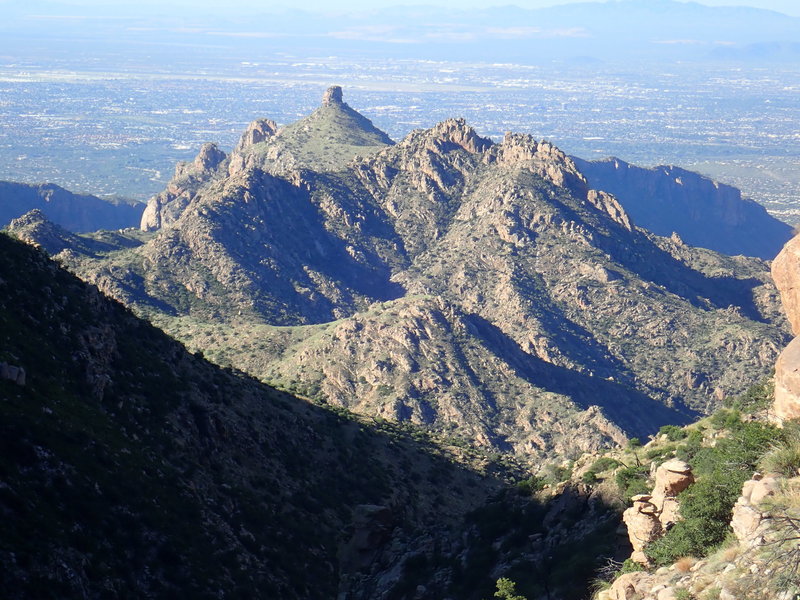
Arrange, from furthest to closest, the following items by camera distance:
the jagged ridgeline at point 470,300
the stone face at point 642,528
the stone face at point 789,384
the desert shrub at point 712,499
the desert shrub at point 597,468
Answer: the jagged ridgeline at point 470,300
the desert shrub at point 597,468
the stone face at point 789,384
the stone face at point 642,528
the desert shrub at point 712,499

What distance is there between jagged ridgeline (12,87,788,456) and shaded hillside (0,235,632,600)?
39792 millimetres

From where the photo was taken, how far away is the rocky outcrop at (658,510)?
3419 cm

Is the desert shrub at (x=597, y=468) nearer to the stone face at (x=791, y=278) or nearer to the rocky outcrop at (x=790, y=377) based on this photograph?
the rocky outcrop at (x=790, y=377)

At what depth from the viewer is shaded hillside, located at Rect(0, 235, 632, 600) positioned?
35.9 metres

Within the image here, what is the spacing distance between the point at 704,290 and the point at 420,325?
68.9m

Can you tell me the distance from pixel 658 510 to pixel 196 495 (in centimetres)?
2308

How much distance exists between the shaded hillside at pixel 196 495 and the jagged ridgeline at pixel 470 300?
3979 centimetres

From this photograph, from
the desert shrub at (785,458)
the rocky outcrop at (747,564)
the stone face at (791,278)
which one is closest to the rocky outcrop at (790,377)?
the stone face at (791,278)

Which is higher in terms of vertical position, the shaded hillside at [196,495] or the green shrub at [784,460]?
the green shrub at [784,460]

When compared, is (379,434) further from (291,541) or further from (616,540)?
(616,540)

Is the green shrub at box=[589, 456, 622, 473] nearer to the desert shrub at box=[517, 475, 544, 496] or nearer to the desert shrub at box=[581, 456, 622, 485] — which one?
the desert shrub at box=[581, 456, 622, 485]

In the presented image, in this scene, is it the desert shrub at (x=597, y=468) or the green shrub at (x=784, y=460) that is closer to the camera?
the green shrub at (x=784, y=460)

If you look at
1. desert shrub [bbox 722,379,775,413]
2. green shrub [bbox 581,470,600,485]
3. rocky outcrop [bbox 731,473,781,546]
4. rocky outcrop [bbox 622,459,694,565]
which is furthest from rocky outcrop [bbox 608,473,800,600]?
green shrub [bbox 581,470,600,485]

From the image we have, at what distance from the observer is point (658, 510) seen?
35.7 m
